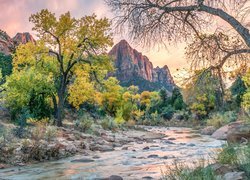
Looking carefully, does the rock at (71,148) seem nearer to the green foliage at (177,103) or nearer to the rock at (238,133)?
the rock at (238,133)

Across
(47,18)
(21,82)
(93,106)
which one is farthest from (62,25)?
(93,106)

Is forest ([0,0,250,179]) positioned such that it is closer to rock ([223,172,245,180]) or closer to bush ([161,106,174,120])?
rock ([223,172,245,180])

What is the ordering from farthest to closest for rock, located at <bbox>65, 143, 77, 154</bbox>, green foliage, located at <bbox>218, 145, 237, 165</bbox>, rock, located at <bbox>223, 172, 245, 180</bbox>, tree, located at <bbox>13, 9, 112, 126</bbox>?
tree, located at <bbox>13, 9, 112, 126</bbox> → rock, located at <bbox>65, 143, 77, 154</bbox> → green foliage, located at <bbox>218, 145, 237, 165</bbox> → rock, located at <bbox>223, 172, 245, 180</bbox>

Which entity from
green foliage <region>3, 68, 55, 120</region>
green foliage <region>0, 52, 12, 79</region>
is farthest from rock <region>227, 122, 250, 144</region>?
green foliage <region>0, 52, 12, 79</region>

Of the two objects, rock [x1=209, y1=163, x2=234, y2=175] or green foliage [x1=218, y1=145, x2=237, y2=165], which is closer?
rock [x1=209, y1=163, x2=234, y2=175]

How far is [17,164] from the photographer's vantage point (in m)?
11.8

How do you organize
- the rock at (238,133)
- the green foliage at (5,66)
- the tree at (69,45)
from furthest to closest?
1. the green foliage at (5,66)
2. the tree at (69,45)
3. the rock at (238,133)

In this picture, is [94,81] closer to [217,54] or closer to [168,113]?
[217,54]

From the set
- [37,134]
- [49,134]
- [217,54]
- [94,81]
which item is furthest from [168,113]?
[217,54]

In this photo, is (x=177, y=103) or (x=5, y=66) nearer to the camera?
(x=5, y=66)

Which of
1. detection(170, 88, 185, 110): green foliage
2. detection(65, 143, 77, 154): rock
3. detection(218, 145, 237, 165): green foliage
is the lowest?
detection(65, 143, 77, 154): rock

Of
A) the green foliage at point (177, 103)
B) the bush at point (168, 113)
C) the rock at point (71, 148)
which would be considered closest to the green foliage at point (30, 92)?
the rock at point (71, 148)

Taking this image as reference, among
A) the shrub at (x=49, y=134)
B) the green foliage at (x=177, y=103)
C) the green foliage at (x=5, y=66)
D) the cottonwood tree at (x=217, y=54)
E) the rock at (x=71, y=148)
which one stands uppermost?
the green foliage at (x=5, y=66)

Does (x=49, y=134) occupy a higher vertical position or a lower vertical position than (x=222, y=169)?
higher
